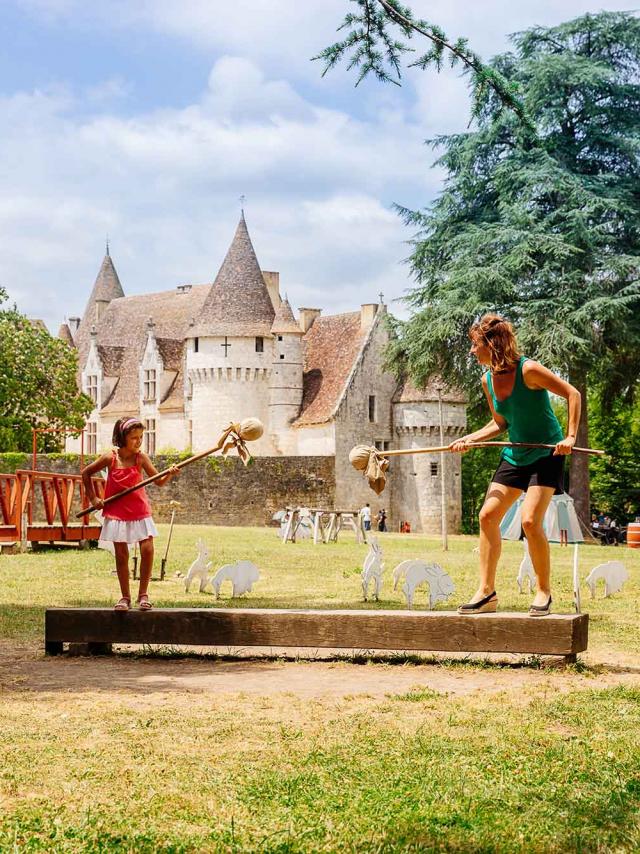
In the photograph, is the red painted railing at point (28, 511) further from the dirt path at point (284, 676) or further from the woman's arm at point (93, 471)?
the dirt path at point (284, 676)

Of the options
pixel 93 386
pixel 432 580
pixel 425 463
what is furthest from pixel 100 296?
pixel 432 580

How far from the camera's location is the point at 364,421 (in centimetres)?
5366

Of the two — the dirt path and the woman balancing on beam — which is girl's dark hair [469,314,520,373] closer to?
the woman balancing on beam

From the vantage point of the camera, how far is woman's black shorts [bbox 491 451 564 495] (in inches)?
309

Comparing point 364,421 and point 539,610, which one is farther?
point 364,421

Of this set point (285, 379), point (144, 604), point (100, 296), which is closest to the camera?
point (144, 604)

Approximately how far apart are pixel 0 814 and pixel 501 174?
35167mm

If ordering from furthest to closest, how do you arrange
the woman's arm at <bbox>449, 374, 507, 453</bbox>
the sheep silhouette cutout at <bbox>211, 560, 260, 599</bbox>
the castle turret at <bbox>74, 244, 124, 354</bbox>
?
the castle turret at <bbox>74, 244, 124, 354</bbox>, the sheep silhouette cutout at <bbox>211, 560, 260, 599</bbox>, the woman's arm at <bbox>449, 374, 507, 453</bbox>

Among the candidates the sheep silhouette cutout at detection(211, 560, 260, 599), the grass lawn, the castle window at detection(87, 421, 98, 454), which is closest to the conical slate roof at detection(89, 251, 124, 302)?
the castle window at detection(87, 421, 98, 454)

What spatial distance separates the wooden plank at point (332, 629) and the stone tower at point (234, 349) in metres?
45.8

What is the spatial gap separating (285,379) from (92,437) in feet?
44.2

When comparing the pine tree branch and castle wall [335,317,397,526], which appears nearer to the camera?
the pine tree branch

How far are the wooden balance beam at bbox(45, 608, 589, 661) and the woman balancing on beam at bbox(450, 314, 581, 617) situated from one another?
206mm

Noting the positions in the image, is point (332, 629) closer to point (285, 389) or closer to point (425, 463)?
point (425, 463)
